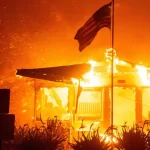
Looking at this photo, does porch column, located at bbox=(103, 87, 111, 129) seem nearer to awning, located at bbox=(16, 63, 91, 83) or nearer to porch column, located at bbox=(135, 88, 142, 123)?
porch column, located at bbox=(135, 88, 142, 123)

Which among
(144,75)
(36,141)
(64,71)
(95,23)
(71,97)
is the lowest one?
(36,141)

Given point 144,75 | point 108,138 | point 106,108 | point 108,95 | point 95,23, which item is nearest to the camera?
point 108,138

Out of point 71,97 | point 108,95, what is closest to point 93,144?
point 108,95

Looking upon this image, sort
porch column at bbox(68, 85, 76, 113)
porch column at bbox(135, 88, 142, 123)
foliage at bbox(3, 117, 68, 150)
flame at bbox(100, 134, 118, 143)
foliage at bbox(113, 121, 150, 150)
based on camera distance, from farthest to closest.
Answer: porch column at bbox(68, 85, 76, 113), porch column at bbox(135, 88, 142, 123), foliage at bbox(3, 117, 68, 150), flame at bbox(100, 134, 118, 143), foliage at bbox(113, 121, 150, 150)

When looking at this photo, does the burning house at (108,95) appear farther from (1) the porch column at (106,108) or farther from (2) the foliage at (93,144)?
(2) the foliage at (93,144)

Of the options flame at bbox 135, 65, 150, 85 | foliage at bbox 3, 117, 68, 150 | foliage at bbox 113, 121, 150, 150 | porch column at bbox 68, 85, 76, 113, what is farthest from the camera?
porch column at bbox 68, 85, 76, 113

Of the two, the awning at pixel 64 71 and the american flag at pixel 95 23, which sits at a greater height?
the american flag at pixel 95 23

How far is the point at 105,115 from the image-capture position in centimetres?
1488

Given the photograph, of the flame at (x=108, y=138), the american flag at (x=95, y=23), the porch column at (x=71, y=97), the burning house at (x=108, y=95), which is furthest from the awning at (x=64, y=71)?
the porch column at (x=71, y=97)

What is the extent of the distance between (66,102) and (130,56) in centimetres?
737

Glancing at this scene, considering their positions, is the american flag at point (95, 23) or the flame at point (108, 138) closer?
the flame at point (108, 138)

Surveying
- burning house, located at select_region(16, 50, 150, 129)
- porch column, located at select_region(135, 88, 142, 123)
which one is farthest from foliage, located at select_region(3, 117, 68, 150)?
porch column, located at select_region(135, 88, 142, 123)

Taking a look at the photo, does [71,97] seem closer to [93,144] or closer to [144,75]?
[144,75]

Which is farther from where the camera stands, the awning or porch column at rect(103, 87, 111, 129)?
porch column at rect(103, 87, 111, 129)
